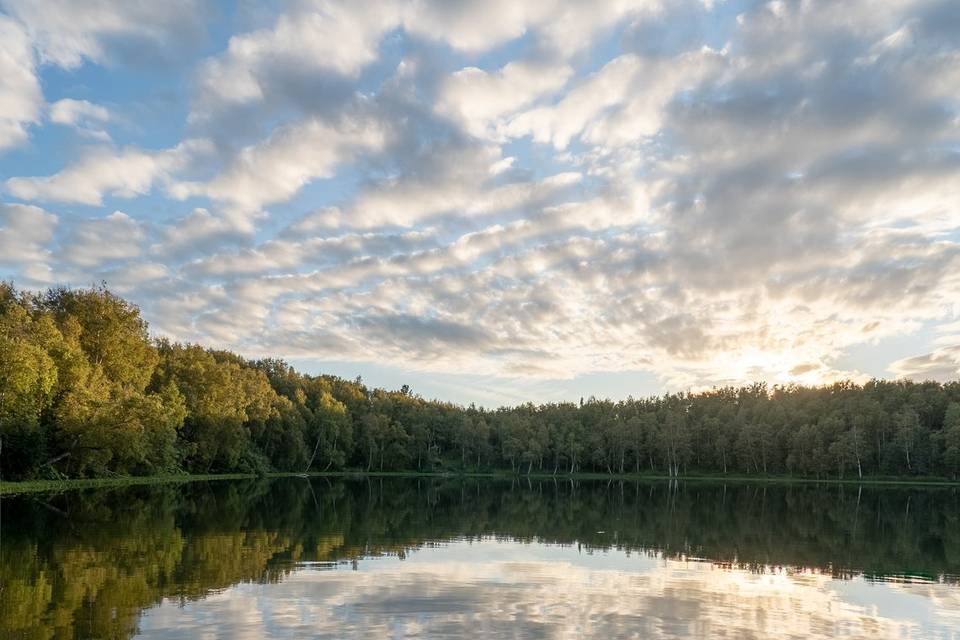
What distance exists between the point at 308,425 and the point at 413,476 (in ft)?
82.9

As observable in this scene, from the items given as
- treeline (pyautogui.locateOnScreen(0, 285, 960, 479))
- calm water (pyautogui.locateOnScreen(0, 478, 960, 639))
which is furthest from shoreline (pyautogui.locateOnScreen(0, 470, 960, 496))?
calm water (pyautogui.locateOnScreen(0, 478, 960, 639))

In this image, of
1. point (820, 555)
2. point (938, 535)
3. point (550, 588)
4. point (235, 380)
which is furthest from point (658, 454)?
point (550, 588)

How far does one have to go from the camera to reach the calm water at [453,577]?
16922 millimetres

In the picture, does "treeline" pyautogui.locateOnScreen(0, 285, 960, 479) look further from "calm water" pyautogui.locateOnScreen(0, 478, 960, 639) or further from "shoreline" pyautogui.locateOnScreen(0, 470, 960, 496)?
"calm water" pyautogui.locateOnScreen(0, 478, 960, 639)

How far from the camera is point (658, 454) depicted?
172000mm

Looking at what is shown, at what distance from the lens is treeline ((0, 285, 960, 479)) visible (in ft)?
219

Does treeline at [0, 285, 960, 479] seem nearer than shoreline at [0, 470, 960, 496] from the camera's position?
No

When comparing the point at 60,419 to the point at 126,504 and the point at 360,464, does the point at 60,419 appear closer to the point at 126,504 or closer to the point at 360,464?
the point at 126,504

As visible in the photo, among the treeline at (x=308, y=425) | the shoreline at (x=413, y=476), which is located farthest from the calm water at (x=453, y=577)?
the treeline at (x=308, y=425)

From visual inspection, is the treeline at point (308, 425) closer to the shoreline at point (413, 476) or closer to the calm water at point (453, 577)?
the shoreline at point (413, 476)

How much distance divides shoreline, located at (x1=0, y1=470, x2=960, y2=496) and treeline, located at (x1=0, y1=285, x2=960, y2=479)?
2111 millimetres

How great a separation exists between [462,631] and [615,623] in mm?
4046

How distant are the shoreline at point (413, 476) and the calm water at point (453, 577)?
21.2 m

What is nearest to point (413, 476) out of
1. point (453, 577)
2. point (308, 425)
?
point (308, 425)
